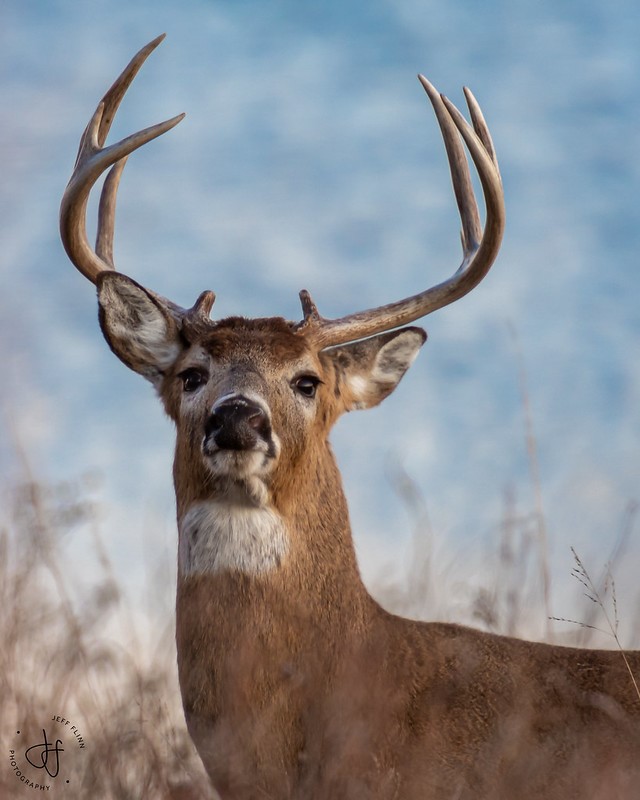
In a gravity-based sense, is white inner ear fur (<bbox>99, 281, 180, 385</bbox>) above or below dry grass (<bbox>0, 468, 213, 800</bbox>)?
above

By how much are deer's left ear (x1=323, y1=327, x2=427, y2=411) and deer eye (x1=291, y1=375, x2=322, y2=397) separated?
42cm

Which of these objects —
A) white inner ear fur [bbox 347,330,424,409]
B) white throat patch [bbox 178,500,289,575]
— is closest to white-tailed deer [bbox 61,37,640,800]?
white throat patch [bbox 178,500,289,575]

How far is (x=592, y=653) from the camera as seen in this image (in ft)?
18.5

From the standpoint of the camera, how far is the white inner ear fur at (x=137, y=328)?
20.2 feet

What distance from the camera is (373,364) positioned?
650cm

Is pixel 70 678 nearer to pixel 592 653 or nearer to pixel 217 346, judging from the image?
pixel 217 346

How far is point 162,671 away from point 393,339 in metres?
2.03

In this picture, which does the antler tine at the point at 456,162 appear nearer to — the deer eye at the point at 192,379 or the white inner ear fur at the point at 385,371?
the white inner ear fur at the point at 385,371

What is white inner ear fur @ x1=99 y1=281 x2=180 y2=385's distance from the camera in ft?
20.2

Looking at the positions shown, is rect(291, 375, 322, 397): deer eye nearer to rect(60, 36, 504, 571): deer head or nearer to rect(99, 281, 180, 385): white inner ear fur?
rect(60, 36, 504, 571): deer head

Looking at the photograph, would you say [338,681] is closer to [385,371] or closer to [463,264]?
[385,371]
